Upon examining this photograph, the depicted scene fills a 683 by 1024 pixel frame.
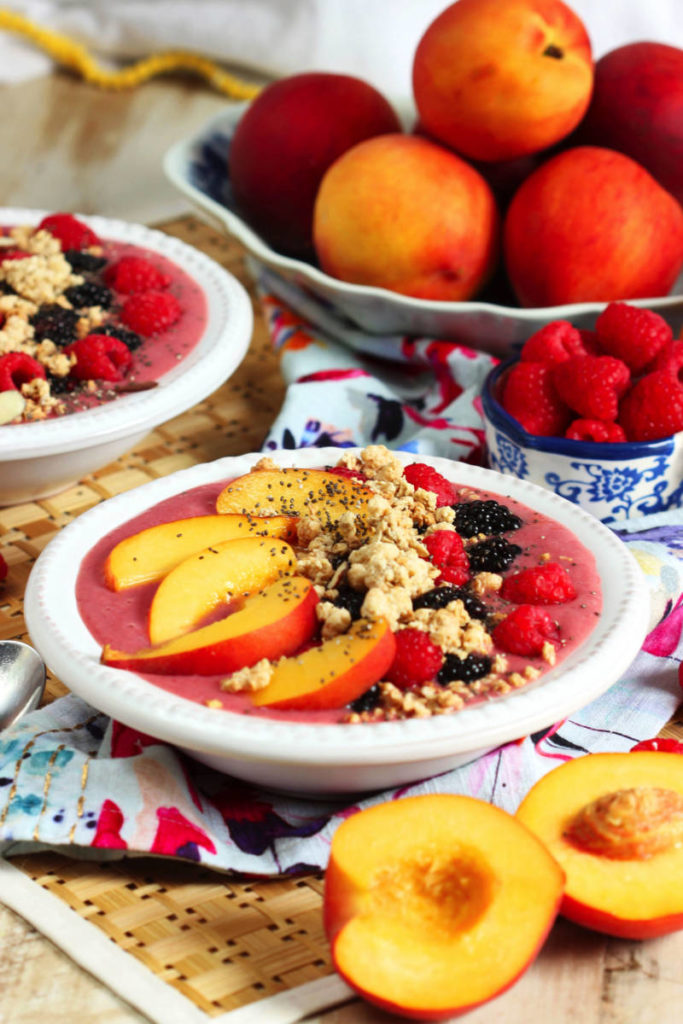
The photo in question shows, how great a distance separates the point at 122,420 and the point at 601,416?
58cm

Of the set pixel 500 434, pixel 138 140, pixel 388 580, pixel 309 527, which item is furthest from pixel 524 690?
pixel 138 140

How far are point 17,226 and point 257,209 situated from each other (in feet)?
1.33

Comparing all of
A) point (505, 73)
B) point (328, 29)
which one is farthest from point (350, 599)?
point (328, 29)

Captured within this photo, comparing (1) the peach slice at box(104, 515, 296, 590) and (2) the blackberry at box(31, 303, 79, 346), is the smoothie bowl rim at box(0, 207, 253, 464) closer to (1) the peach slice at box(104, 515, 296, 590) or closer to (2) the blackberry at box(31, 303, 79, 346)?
(2) the blackberry at box(31, 303, 79, 346)

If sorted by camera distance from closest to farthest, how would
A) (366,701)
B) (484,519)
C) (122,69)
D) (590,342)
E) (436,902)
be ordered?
(436,902) → (366,701) → (484,519) → (590,342) → (122,69)

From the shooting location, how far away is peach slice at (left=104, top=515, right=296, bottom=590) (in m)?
1.15

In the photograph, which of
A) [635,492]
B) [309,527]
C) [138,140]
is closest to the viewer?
[309,527]

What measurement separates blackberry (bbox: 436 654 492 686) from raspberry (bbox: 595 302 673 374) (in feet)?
2.09

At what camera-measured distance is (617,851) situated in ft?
3.11

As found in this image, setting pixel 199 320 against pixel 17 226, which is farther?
pixel 17 226

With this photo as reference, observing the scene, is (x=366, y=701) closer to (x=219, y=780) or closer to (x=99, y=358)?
(x=219, y=780)

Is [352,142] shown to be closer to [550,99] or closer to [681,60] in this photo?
[550,99]

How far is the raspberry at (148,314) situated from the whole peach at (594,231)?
537mm

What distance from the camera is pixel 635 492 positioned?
60.1 inches
